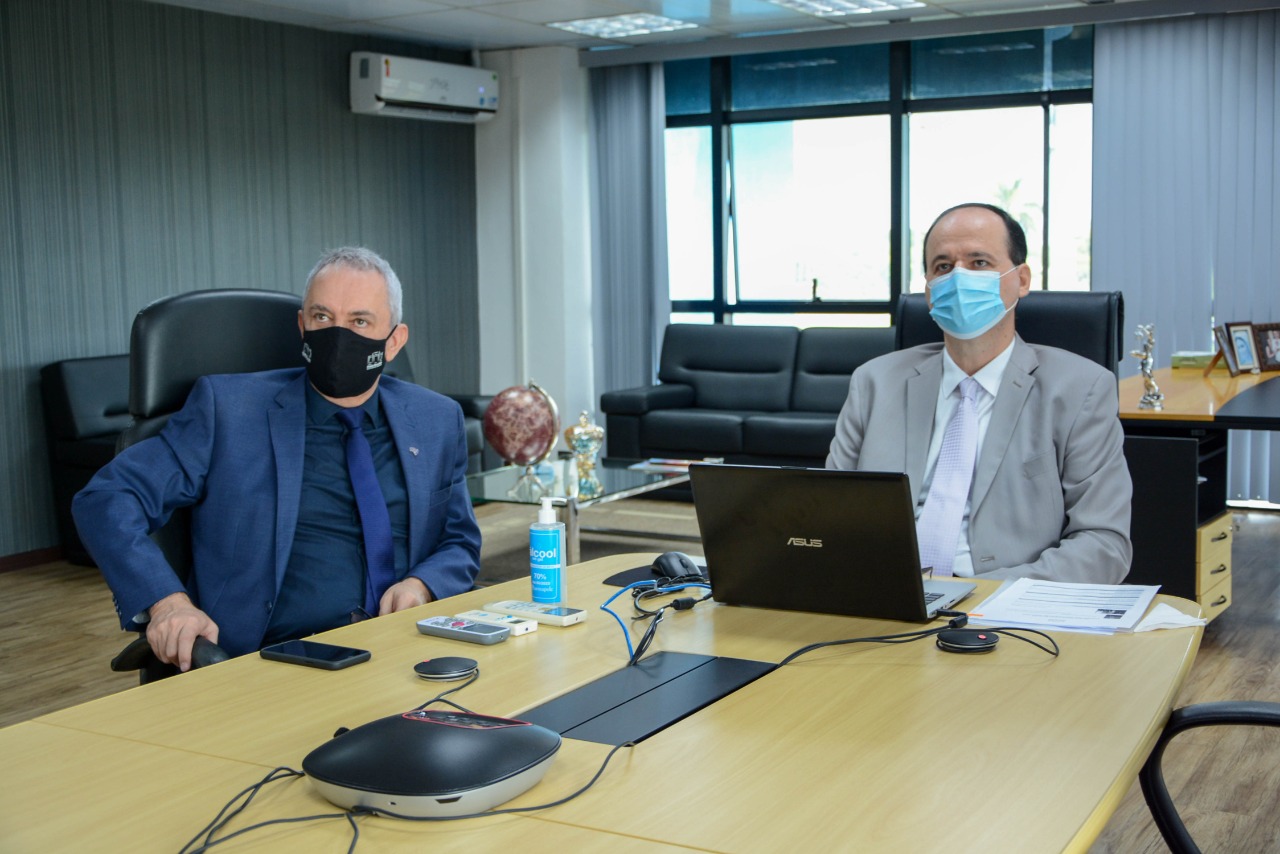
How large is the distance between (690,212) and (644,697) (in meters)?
6.71

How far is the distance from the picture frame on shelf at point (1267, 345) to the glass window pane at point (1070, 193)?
5.08 ft

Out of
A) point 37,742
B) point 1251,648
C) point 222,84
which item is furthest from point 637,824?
point 222,84

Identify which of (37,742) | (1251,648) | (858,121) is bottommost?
(1251,648)

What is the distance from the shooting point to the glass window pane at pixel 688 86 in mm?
7863

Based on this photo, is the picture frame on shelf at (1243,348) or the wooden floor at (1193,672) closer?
the wooden floor at (1193,672)

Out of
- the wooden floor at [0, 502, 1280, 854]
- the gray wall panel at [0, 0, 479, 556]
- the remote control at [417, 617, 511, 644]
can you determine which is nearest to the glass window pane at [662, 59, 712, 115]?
the gray wall panel at [0, 0, 479, 556]

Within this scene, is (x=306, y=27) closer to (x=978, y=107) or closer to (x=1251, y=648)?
(x=978, y=107)

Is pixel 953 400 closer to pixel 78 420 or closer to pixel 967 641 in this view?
pixel 967 641

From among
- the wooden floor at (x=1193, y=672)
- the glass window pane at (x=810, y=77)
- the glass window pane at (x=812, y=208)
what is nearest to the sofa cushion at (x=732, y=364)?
the glass window pane at (x=812, y=208)

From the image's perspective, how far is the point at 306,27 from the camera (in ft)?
22.5

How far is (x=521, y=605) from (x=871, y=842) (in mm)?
936

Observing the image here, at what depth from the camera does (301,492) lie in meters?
2.36

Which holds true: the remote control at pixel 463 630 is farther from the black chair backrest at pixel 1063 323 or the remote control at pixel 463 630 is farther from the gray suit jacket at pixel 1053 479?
the black chair backrest at pixel 1063 323

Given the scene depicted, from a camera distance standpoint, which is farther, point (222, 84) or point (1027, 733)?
point (222, 84)
